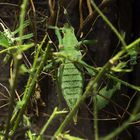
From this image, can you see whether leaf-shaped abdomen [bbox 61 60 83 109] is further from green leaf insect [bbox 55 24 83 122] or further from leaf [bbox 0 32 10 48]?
leaf [bbox 0 32 10 48]

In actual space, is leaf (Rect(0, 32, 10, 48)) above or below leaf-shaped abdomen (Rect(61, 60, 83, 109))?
above

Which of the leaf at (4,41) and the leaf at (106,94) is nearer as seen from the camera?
the leaf at (4,41)

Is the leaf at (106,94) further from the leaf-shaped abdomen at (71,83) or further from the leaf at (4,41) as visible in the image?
the leaf at (4,41)

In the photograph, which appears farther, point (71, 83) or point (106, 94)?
point (106, 94)

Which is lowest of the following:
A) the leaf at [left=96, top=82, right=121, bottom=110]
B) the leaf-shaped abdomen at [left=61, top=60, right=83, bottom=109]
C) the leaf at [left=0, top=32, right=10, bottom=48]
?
the leaf at [left=96, top=82, right=121, bottom=110]

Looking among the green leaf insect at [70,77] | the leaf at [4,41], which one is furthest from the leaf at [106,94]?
the leaf at [4,41]

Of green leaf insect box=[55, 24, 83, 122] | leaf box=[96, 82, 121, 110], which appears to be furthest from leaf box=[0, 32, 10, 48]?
leaf box=[96, 82, 121, 110]

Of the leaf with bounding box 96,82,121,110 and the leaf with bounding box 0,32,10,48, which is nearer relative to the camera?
the leaf with bounding box 0,32,10,48

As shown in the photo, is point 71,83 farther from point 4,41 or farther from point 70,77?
point 4,41

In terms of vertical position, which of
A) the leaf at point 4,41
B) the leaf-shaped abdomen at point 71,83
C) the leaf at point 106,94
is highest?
the leaf at point 4,41

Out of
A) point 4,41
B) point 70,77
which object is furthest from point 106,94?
point 4,41

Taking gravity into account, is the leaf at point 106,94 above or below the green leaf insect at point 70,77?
below

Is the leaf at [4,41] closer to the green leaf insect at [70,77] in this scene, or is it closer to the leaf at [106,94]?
the green leaf insect at [70,77]
